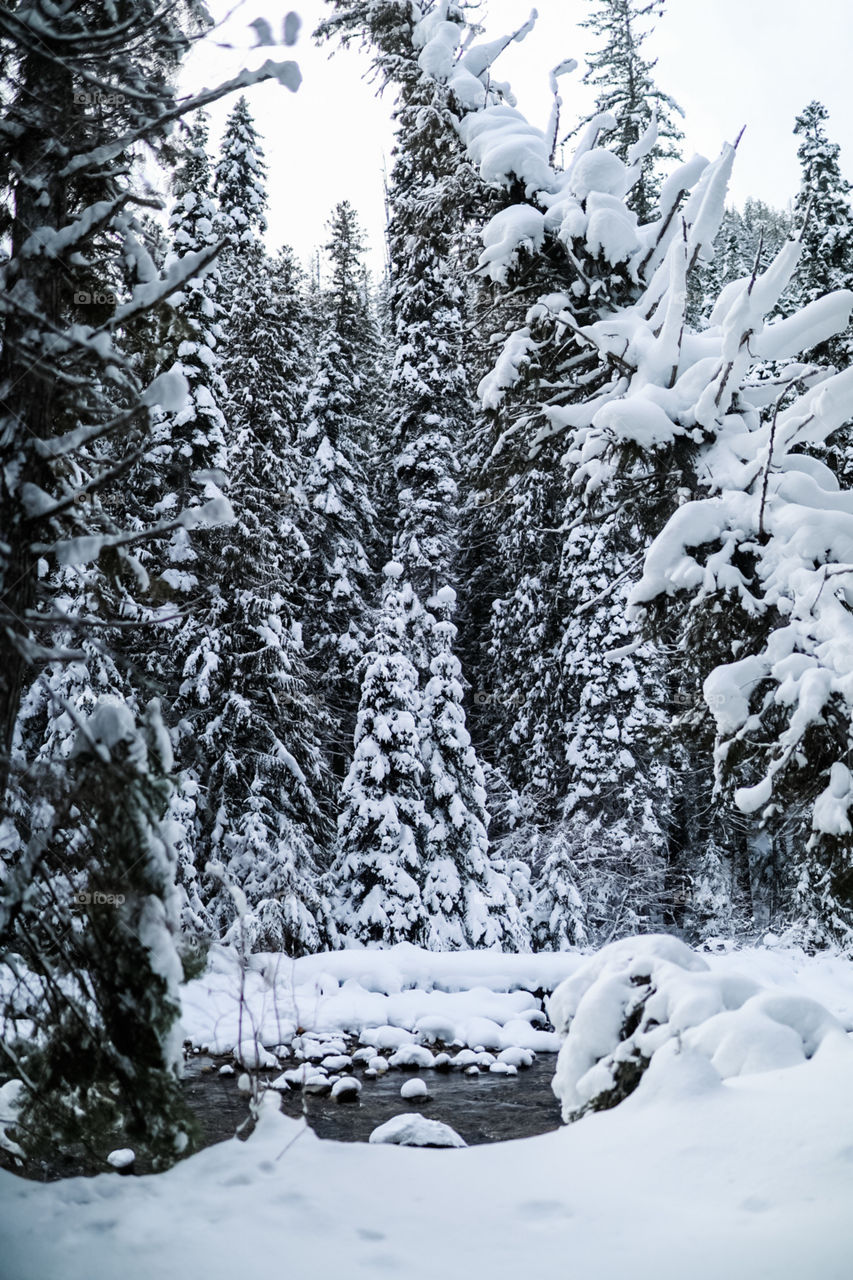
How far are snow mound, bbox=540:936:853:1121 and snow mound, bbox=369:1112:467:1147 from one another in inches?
69.7

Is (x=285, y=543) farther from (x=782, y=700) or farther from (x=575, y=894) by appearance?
(x=782, y=700)

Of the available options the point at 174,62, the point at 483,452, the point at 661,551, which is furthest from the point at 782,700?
the point at 483,452

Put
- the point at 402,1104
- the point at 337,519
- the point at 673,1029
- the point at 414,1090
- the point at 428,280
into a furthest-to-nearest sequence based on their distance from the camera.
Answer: the point at 428,280
the point at 337,519
the point at 414,1090
the point at 402,1104
the point at 673,1029

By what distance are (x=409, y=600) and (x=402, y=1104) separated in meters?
10.7

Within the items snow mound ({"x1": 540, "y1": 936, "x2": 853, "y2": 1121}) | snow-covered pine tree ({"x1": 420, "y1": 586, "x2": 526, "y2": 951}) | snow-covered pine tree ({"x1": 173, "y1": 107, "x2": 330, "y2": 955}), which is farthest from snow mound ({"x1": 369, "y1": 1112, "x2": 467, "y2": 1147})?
snow-covered pine tree ({"x1": 420, "y1": 586, "x2": 526, "y2": 951})

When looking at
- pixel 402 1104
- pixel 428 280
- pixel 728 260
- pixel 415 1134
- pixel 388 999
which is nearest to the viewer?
pixel 415 1134

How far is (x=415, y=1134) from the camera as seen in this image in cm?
617

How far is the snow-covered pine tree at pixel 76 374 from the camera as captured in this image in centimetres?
336

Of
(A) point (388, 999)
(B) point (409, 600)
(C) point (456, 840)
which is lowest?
(A) point (388, 999)

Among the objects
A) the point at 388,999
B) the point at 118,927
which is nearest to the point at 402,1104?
the point at 388,999

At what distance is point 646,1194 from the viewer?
126 inches

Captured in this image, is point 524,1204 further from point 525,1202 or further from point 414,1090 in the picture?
point 414,1090

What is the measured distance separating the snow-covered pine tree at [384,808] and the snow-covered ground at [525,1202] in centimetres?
1109

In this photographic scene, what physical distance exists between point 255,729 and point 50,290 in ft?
38.4
